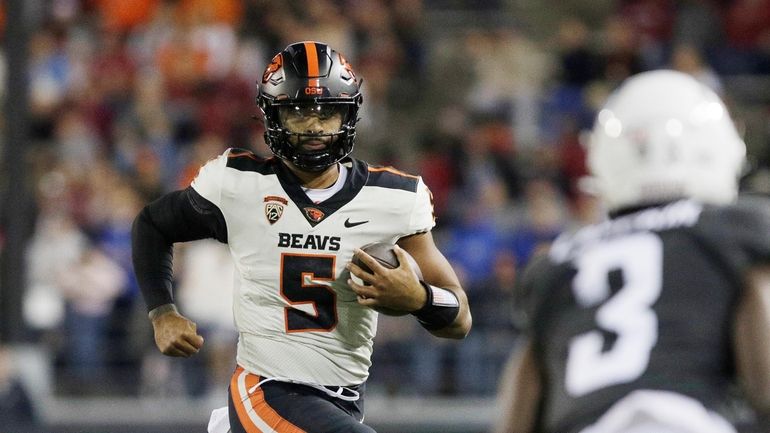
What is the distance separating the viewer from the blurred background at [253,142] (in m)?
8.62

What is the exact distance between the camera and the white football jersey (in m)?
3.97

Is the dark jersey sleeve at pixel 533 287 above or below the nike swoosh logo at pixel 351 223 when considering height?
above

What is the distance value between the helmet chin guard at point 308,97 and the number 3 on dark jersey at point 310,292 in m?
0.31

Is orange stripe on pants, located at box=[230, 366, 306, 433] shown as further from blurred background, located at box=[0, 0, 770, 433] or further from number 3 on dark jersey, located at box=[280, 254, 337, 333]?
blurred background, located at box=[0, 0, 770, 433]

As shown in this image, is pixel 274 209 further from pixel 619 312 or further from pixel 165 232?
pixel 619 312

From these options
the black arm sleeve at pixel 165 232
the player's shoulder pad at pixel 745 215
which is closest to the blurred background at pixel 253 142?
the black arm sleeve at pixel 165 232

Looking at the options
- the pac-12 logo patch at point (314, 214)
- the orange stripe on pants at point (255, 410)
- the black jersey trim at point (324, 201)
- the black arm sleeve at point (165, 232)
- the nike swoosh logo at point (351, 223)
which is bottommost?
the orange stripe on pants at point (255, 410)

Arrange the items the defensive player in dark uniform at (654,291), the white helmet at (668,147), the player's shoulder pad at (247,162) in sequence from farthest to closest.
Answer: the player's shoulder pad at (247,162) < the white helmet at (668,147) < the defensive player in dark uniform at (654,291)

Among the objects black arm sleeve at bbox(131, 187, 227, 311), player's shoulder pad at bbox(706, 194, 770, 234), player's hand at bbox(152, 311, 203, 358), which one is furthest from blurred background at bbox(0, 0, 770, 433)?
player's shoulder pad at bbox(706, 194, 770, 234)

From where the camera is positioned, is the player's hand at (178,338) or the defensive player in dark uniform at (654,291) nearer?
the defensive player in dark uniform at (654,291)

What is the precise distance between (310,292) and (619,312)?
1625mm

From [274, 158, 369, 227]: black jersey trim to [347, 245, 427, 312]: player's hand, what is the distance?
290 millimetres

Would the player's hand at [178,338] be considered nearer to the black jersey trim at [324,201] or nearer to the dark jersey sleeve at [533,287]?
the black jersey trim at [324,201]

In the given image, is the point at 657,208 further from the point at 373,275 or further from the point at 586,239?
the point at 373,275
